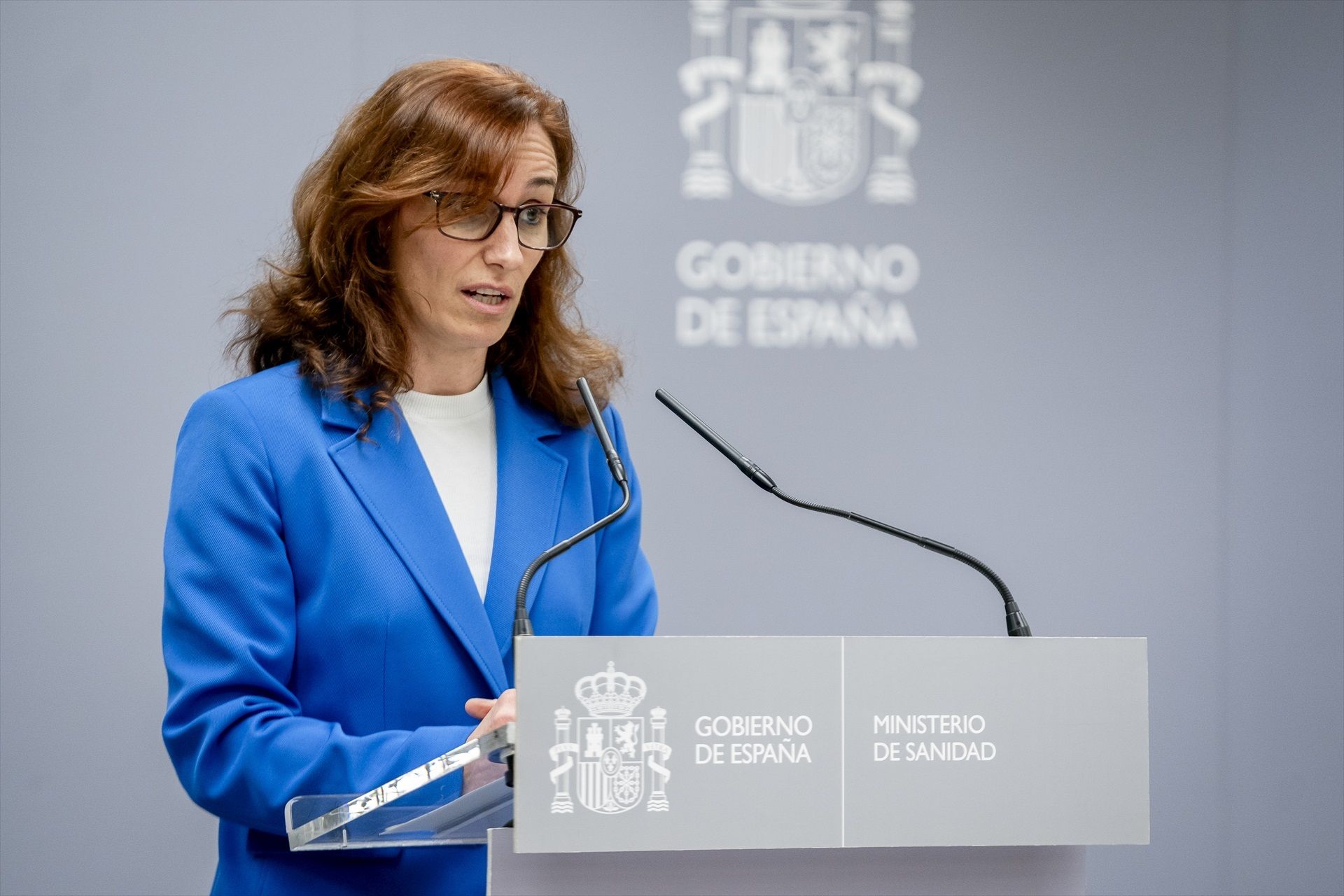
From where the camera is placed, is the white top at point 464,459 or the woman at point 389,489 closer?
the woman at point 389,489

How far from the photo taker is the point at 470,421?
5.12ft

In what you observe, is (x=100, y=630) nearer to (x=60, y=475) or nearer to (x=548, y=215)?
(x=60, y=475)

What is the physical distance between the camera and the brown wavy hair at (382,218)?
4.70 ft

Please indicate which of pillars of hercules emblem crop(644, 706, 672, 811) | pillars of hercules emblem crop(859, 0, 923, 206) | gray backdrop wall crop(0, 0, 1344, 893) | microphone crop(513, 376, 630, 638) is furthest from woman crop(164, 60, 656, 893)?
pillars of hercules emblem crop(859, 0, 923, 206)

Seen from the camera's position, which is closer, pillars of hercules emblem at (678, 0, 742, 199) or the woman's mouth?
the woman's mouth

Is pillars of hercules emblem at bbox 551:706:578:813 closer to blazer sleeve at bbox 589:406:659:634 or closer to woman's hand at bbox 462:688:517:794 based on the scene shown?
woman's hand at bbox 462:688:517:794

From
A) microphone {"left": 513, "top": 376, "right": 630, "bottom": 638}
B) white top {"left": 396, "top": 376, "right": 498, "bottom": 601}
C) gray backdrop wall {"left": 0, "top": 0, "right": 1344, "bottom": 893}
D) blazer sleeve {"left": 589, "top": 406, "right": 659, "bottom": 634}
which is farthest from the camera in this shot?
gray backdrop wall {"left": 0, "top": 0, "right": 1344, "bottom": 893}

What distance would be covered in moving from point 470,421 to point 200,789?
54 centimetres

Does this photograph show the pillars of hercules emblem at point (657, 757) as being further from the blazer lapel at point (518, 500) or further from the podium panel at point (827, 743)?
the blazer lapel at point (518, 500)

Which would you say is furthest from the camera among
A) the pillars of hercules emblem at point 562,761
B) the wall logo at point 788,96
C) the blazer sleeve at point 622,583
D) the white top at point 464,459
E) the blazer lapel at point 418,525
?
the wall logo at point 788,96

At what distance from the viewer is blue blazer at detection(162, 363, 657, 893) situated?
118 cm

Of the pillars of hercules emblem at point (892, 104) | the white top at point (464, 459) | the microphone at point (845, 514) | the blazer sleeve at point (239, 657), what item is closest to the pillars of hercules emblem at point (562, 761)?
the blazer sleeve at point (239, 657)

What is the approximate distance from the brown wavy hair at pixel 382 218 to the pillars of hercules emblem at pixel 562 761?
1.90 ft

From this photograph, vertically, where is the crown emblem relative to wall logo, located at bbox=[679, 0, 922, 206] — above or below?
below
